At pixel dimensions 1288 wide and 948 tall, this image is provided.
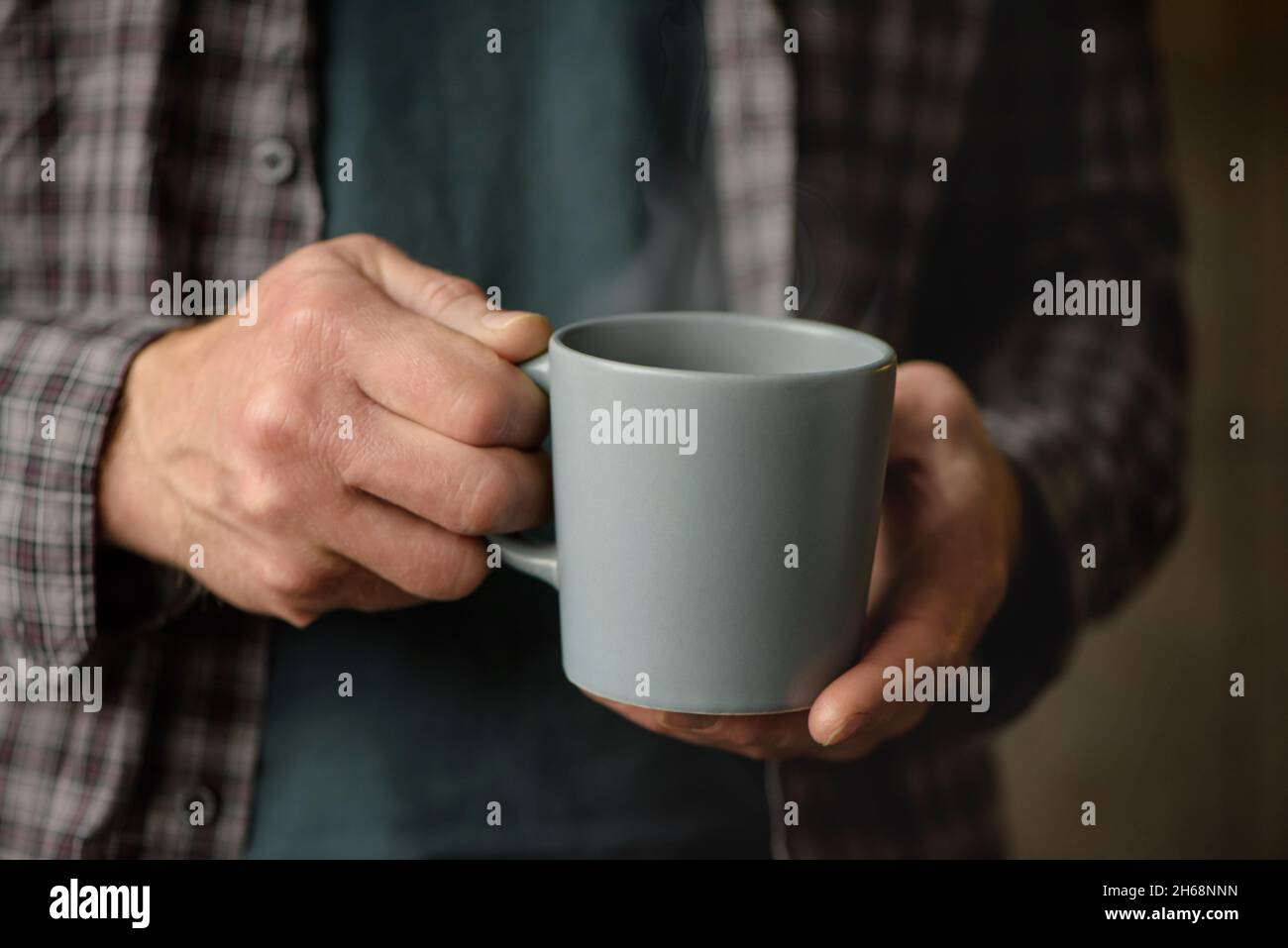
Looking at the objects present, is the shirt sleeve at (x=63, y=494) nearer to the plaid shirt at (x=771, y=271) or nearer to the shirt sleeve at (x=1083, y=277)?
the plaid shirt at (x=771, y=271)

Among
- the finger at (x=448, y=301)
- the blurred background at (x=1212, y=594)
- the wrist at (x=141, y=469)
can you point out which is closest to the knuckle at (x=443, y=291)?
the finger at (x=448, y=301)

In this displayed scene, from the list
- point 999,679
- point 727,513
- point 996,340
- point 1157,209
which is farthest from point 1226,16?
point 727,513

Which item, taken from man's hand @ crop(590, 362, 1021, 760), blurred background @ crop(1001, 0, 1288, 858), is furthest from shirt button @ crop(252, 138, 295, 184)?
blurred background @ crop(1001, 0, 1288, 858)

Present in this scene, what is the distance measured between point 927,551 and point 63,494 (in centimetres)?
31

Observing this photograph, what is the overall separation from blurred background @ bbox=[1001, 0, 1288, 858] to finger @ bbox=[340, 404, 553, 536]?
1.48 ft

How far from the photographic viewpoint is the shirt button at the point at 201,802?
0.42m

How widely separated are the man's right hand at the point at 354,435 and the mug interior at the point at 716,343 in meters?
0.03

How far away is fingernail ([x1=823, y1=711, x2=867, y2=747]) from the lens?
284mm

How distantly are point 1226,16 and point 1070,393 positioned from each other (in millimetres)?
259

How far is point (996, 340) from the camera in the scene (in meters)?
0.54

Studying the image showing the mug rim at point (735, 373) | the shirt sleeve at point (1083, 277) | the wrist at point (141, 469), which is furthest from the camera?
the shirt sleeve at point (1083, 277)

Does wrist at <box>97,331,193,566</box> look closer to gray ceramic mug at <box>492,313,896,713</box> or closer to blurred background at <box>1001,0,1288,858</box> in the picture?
gray ceramic mug at <box>492,313,896,713</box>

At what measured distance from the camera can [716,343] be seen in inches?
12.5
